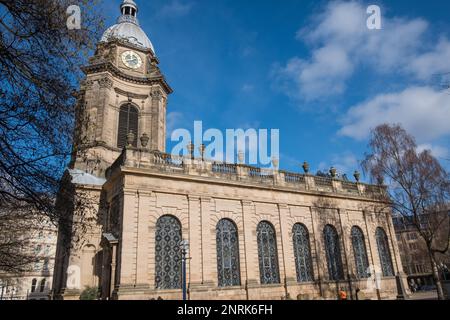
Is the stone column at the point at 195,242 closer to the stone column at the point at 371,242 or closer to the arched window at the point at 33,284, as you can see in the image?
the stone column at the point at 371,242

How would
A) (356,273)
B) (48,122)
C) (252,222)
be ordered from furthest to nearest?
(356,273)
(252,222)
(48,122)

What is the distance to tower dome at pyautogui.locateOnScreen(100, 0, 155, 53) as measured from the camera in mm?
33750

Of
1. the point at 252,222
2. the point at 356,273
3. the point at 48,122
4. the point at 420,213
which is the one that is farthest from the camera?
the point at 356,273

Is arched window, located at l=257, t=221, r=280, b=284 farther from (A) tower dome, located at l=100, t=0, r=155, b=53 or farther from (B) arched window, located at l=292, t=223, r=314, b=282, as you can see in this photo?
(A) tower dome, located at l=100, t=0, r=155, b=53

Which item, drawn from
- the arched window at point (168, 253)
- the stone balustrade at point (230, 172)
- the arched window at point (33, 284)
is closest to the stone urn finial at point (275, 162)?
the stone balustrade at point (230, 172)

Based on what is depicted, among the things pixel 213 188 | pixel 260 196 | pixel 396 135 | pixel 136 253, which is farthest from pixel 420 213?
pixel 136 253

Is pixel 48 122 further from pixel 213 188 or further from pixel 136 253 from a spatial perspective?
pixel 213 188

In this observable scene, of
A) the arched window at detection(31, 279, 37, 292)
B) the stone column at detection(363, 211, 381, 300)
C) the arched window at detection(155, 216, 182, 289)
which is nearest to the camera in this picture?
the arched window at detection(155, 216, 182, 289)

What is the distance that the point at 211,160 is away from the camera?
23.4m

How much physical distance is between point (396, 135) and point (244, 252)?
13067 millimetres

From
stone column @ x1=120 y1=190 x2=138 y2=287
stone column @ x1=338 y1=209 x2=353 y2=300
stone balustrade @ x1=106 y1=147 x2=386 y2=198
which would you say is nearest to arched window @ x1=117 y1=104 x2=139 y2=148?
stone balustrade @ x1=106 y1=147 x2=386 y2=198

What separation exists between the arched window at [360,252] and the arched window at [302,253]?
5.19m

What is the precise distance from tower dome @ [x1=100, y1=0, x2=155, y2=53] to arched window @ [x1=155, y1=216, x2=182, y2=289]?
2034 cm

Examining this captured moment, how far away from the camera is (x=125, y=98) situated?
30.3 metres
